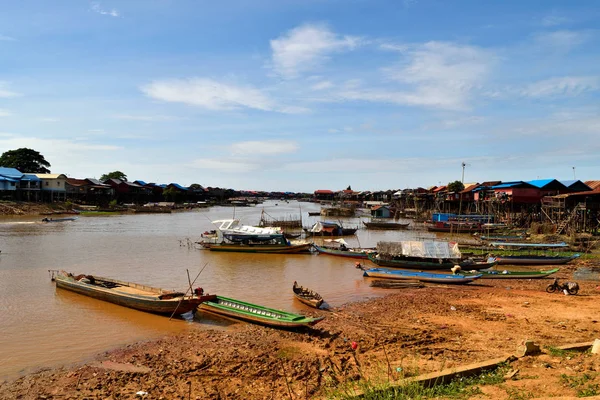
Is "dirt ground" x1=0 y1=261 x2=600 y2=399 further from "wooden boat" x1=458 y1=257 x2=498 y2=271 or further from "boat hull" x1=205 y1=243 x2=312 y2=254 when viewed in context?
"boat hull" x1=205 y1=243 x2=312 y2=254

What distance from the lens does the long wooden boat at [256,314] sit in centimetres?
1272

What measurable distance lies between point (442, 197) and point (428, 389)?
60723 mm

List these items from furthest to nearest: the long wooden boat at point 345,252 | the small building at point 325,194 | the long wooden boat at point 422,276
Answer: the small building at point 325,194
the long wooden boat at point 345,252
the long wooden boat at point 422,276

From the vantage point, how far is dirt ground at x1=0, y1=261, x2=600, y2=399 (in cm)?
868

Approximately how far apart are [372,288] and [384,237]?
24.6 m

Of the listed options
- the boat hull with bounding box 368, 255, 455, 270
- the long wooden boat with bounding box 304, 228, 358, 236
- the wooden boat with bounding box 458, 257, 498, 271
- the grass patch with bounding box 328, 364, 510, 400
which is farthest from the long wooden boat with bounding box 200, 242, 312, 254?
the grass patch with bounding box 328, 364, 510, 400

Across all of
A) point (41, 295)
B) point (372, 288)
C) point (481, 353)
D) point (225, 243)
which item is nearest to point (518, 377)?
point (481, 353)

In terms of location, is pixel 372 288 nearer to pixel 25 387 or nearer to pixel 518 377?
pixel 518 377

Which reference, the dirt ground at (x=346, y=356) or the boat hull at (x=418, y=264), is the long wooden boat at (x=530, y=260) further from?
the dirt ground at (x=346, y=356)

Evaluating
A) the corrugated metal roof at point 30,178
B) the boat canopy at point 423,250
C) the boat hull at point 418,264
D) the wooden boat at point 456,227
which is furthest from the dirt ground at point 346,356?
the corrugated metal roof at point 30,178

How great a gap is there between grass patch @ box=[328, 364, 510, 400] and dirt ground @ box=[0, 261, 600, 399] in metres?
0.25

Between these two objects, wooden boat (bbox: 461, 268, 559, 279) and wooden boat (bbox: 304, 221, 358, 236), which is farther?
wooden boat (bbox: 304, 221, 358, 236)

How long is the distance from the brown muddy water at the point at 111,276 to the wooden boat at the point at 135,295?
1.00ft

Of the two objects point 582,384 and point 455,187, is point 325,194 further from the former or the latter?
point 582,384
